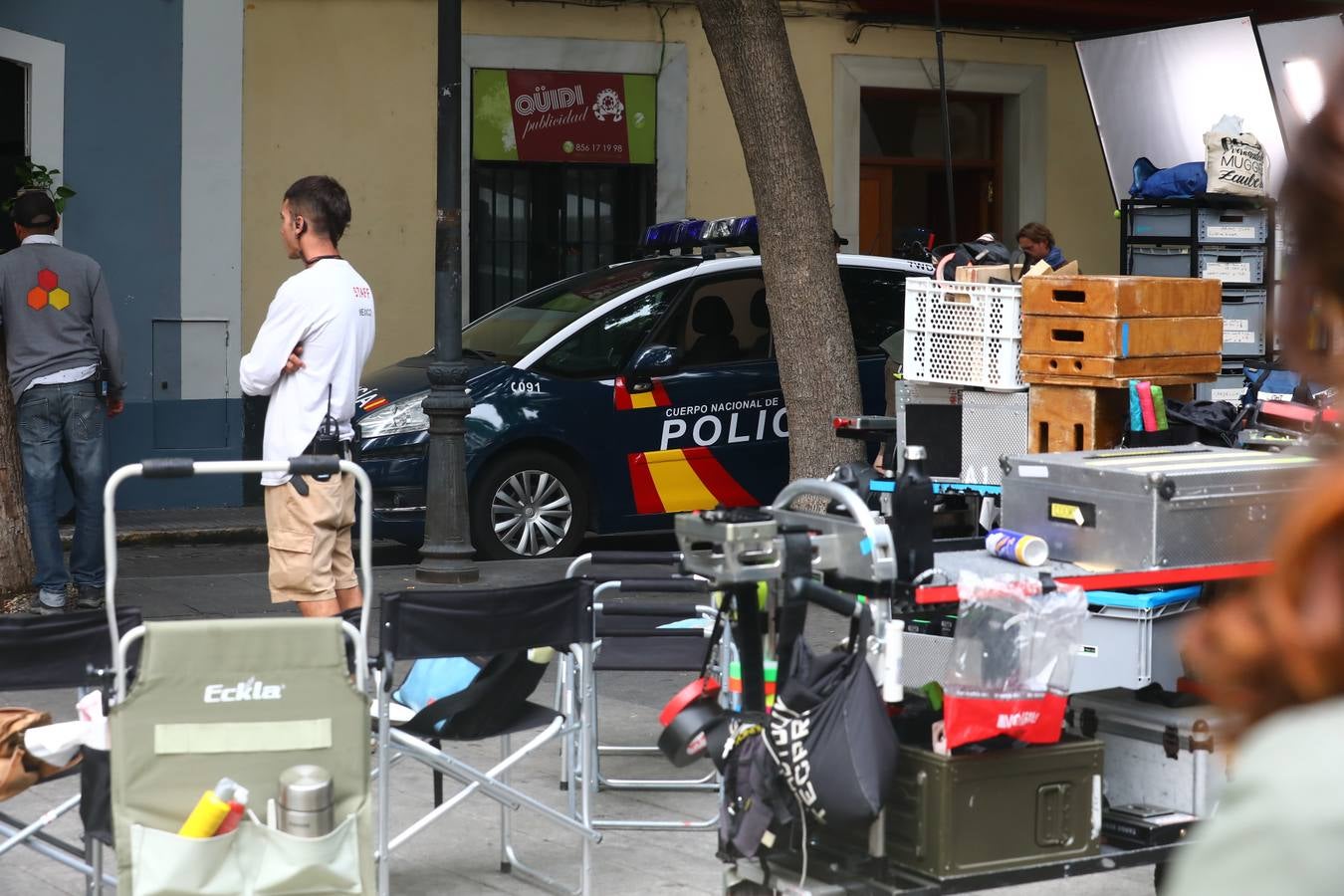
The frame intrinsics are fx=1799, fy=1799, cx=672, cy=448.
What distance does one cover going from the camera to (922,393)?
7.55m

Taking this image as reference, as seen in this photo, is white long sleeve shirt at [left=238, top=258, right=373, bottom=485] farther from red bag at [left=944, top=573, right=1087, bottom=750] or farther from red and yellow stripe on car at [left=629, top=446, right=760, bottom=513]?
red and yellow stripe on car at [left=629, top=446, right=760, bottom=513]

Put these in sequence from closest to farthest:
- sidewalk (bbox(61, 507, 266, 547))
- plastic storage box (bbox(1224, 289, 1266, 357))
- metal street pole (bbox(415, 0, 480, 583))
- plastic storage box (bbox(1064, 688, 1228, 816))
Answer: plastic storage box (bbox(1064, 688, 1228, 816)), metal street pole (bbox(415, 0, 480, 583)), plastic storage box (bbox(1224, 289, 1266, 357)), sidewalk (bbox(61, 507, 266, 547))

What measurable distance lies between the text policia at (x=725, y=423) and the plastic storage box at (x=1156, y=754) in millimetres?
6640

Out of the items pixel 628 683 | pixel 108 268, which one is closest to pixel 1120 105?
pixel 628 683

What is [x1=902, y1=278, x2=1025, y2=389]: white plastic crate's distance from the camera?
23.0ft

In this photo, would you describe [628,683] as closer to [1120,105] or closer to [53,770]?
[53,770]

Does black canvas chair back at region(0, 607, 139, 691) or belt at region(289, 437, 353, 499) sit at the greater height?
belt at region(289, 437, 353, 499)

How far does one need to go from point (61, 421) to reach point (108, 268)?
14.0 feet

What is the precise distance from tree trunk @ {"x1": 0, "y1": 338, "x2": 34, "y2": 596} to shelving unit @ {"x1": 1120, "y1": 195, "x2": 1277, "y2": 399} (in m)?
6.54

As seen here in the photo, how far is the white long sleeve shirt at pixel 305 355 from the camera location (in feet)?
21.1

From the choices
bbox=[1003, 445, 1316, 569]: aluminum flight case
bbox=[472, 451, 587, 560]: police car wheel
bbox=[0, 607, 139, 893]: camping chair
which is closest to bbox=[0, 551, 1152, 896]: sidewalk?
bbox=[0, 607, 139, 893]: camping chair

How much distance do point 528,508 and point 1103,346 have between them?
17.9ft

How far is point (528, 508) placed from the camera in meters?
11.4

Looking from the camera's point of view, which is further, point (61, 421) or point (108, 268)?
point (108, 268)
